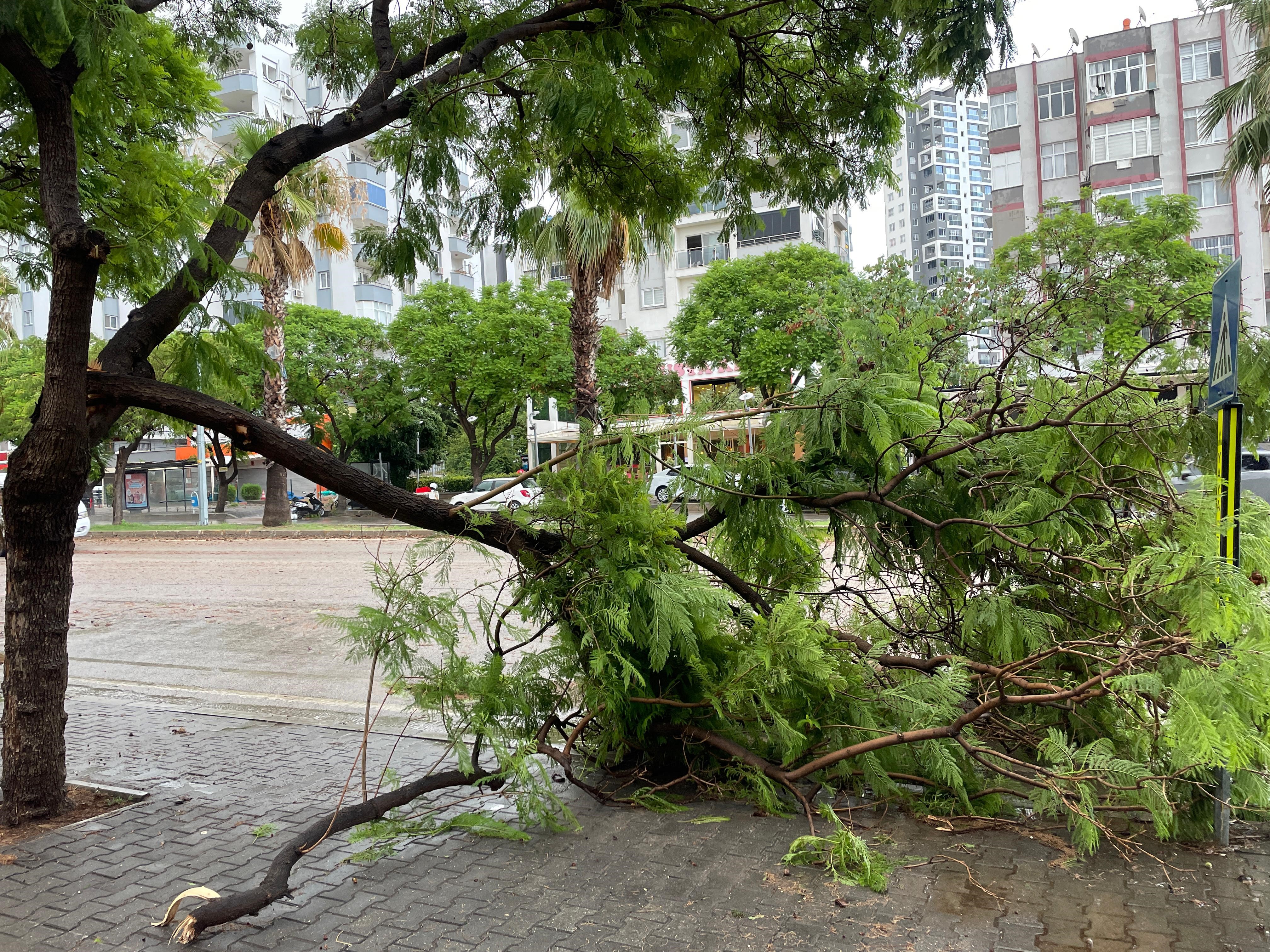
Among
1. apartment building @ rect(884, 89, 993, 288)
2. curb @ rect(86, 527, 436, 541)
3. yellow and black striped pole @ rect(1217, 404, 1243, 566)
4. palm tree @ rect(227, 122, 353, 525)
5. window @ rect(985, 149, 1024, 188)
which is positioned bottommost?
curb @ rect(86, 527, 436, 541)

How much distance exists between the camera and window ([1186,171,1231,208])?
37125mm

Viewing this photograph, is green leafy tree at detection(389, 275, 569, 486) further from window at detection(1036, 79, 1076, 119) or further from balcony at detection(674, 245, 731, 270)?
window at detection(1036, 79, 1076, 119)

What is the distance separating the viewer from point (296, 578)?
15508 mm

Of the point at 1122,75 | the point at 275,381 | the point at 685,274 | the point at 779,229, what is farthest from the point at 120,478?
the point at 1122,75

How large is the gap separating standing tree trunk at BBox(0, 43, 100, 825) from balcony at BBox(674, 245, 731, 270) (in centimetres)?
4096

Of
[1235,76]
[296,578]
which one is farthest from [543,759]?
[1235,76]

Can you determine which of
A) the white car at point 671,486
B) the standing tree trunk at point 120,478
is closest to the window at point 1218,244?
the white car at point 671,486

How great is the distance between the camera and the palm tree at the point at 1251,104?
16328 mm

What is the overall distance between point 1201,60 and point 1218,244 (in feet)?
26.6

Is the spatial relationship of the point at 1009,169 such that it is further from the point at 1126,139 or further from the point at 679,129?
the point at 679,129

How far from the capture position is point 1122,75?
129ft

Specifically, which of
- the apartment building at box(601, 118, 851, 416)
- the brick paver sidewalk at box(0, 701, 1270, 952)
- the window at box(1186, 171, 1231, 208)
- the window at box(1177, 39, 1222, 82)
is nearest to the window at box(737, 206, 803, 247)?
the apartment building at box(601, 118, 851, 416)

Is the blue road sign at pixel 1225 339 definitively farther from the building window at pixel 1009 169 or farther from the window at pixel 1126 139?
the building window at pixel 1009 169

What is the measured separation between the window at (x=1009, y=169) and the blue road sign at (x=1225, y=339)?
42.1 metres
